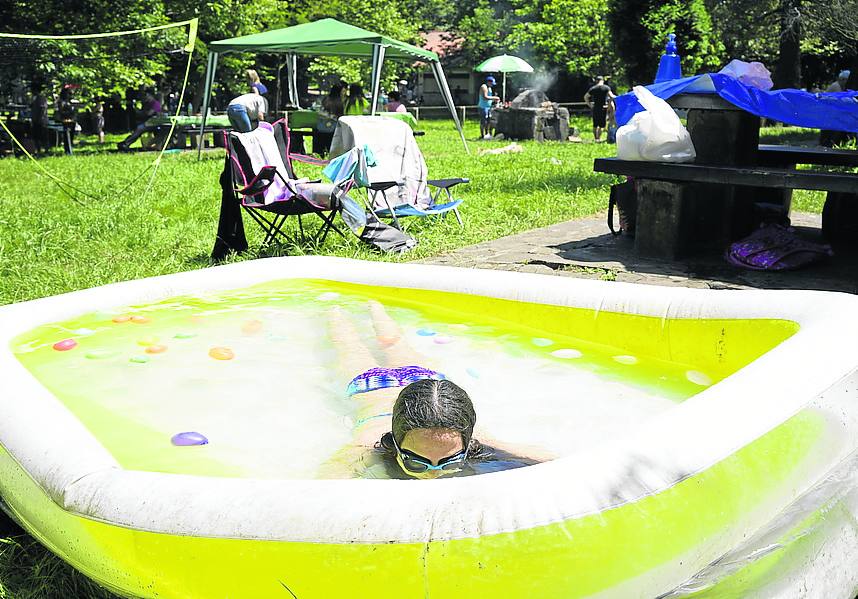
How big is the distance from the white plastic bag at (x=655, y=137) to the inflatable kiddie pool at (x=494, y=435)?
→ 2.24m

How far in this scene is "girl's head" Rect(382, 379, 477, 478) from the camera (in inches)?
90.1

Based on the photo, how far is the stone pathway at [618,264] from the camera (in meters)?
5.25

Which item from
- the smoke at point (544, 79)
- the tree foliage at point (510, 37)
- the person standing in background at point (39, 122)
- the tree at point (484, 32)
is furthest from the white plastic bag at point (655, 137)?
the tree at point (484, 32)

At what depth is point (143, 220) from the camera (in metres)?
7.75

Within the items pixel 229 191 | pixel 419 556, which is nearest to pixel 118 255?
pixel 229 191

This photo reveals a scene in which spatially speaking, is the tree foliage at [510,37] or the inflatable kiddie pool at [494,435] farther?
the tree foliage at [510,37]

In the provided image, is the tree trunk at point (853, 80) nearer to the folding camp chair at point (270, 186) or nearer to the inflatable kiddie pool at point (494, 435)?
the folding camp chair at point (270, 186)

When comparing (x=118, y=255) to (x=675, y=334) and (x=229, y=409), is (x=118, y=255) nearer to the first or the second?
(x=229, y=409)

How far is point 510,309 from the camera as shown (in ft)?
13.3

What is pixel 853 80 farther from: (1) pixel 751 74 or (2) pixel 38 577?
(2) pixel 38 577

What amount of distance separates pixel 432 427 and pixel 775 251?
4.09m

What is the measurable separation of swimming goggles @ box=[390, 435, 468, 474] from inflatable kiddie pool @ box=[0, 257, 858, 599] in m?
0.21

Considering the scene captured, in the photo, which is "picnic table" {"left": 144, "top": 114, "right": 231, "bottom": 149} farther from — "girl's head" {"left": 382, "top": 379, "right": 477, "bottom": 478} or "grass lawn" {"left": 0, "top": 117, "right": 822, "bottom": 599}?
"girl's head" {"left": 382, "top": 379, "right": 477, "bottom": 478}

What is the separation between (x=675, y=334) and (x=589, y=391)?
48 cm
